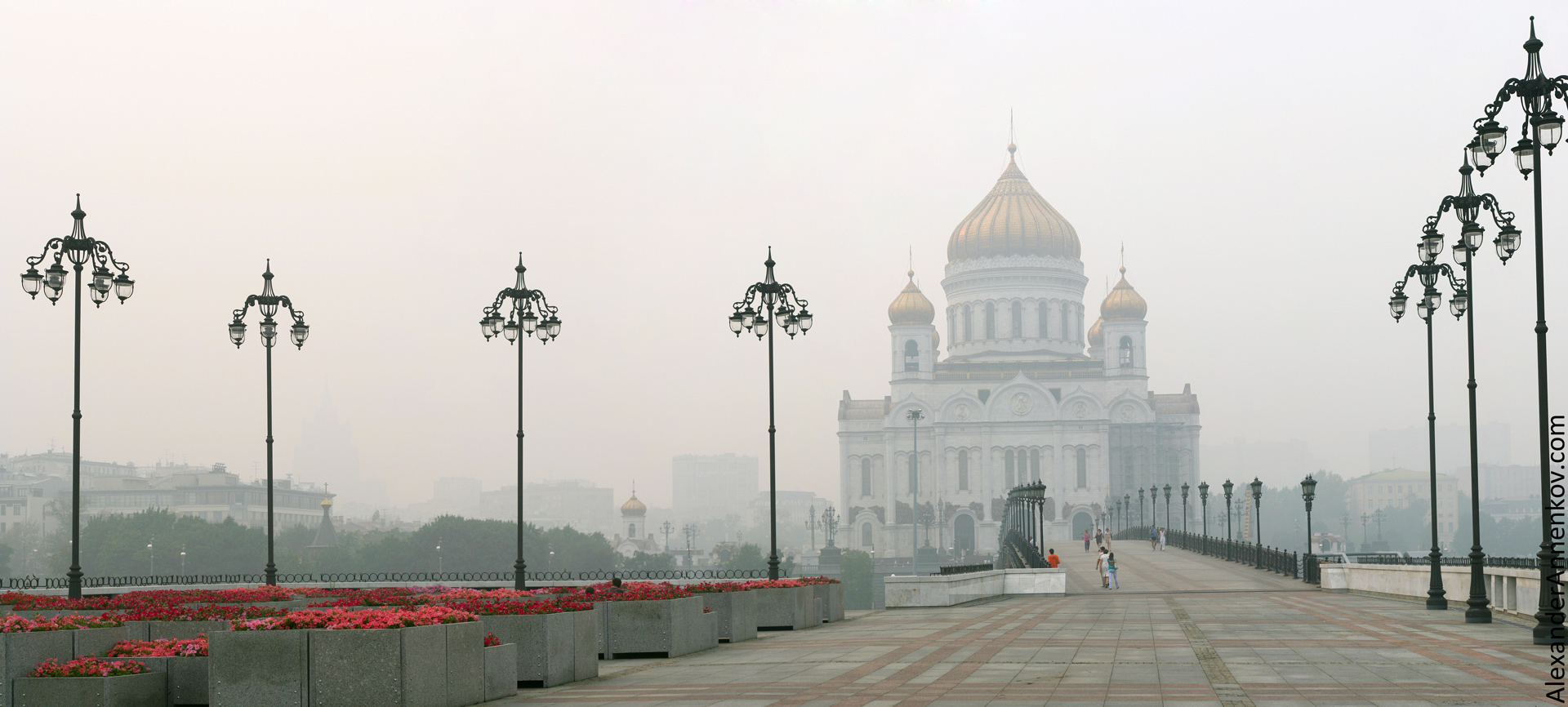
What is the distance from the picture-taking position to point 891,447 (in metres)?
135

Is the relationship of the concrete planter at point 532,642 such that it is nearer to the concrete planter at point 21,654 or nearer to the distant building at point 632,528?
the concrete planter at point 21,654

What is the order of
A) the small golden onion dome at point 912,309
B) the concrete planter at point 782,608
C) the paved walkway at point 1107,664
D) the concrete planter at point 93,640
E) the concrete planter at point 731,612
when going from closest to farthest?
the paved walkway at point 1107,664
the concrete planter at point 93,640
the concrete planter at point 731,612
the concrete planter at point 782,608
the small golden onion dome at point 912,309

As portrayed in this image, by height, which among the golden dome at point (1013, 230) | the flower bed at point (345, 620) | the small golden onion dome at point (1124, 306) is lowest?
the flower bed at point (345, 620)

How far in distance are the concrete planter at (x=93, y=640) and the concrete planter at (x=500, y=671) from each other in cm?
350

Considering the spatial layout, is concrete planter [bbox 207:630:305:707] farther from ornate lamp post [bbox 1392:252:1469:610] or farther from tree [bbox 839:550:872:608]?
tree [bbox 839:550:872:608]

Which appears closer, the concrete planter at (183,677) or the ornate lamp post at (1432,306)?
the concrete planter at (183,677)

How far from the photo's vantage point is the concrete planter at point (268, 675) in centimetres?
1188

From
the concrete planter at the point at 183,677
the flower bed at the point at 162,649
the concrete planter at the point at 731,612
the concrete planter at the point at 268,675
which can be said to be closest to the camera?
the concrete planter at the point at 268,675

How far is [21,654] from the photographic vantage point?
1281 centimetres

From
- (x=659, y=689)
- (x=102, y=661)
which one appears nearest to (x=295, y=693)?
(x=102, y=661)

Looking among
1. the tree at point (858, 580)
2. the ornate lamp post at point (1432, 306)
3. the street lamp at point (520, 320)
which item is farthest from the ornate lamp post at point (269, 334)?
the tree at point (858, 580)

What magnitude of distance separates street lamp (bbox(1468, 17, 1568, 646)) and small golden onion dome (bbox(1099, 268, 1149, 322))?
11822cm

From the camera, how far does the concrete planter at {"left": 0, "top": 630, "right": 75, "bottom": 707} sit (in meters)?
12.6

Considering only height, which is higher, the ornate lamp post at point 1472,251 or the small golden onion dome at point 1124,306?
the small golden onion dome at point 1124,306
